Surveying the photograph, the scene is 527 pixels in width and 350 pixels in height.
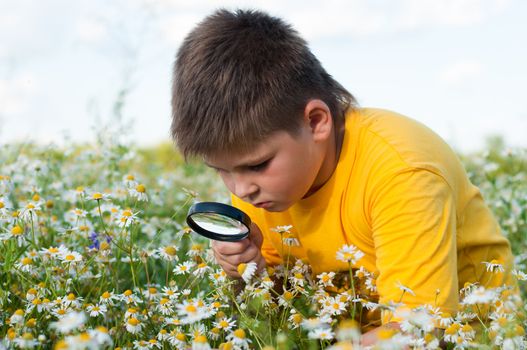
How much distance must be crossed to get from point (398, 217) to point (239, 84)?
0.61 m

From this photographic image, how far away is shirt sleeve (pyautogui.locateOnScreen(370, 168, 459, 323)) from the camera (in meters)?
1.99

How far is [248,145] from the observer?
2117 millimetres

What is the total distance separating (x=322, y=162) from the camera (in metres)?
2.35

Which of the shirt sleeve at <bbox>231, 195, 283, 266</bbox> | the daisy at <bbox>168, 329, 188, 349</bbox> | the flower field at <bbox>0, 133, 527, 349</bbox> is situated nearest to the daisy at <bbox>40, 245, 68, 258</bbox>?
the flower field at <bbox>0, 133, 527, 349</bbox>

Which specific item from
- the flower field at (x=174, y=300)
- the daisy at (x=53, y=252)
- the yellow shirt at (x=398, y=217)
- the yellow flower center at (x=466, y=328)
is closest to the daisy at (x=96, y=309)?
the flower field at (x=174, y=300)

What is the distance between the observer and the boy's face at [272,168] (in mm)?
2123

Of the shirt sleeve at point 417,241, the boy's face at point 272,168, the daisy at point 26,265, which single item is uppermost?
the boy's face at point 272,168

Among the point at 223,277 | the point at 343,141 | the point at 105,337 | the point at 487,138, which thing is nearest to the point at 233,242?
the point at 223,277

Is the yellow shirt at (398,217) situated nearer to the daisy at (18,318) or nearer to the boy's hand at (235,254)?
the boy's hand at (235,254)

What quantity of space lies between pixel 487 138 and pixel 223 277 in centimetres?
560

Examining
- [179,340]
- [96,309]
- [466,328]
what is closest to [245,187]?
[179,340]

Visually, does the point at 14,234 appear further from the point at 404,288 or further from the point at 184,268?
the point at 404,288

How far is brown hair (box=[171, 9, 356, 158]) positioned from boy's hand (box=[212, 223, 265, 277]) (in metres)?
0.39

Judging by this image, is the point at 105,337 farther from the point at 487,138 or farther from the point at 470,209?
the point at 487,138
